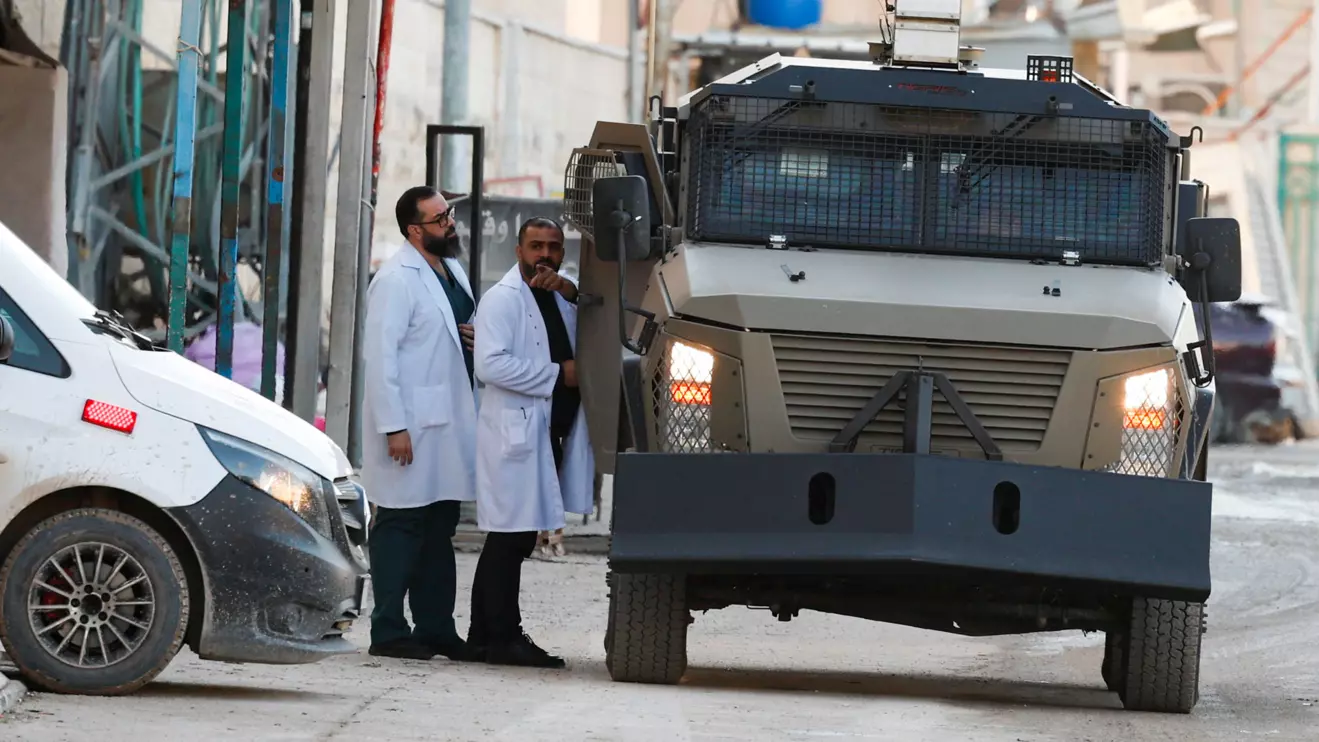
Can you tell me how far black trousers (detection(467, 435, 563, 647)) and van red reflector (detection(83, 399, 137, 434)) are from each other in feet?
8.89

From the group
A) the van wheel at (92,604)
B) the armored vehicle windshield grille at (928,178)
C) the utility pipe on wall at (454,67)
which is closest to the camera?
the van wheel at (92,604)

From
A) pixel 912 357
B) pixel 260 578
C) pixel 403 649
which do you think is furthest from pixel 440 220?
pixel 260 578

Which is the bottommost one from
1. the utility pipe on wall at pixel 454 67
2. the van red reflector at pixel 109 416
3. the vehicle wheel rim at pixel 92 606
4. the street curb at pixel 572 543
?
the street curb at pixel 572 543

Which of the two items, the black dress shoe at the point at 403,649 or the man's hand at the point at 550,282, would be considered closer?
the black dress shoe at the point at 403,649

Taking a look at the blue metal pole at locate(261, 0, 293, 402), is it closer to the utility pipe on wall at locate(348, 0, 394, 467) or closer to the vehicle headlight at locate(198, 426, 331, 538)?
the utility pipe on wall at locate(348, 0, 394, 467)

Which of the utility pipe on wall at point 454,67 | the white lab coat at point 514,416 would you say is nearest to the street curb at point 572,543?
the white lab coat at point 514,416

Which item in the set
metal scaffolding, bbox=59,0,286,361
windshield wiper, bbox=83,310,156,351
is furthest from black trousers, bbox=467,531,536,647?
metal scaffolding, bbox=59,0,286,361

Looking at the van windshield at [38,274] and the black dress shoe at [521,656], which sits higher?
the van windshield at [38,274]

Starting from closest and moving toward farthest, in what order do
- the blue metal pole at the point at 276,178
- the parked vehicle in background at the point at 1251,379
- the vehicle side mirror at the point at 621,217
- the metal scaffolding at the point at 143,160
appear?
1. the vehicle side mirror at the point at 621,217
2. the blue metal pole at the point at 276,178
3. the metal scaffolding at the point at 143,160
4. the parked vehicle in background at the point at 1251,379

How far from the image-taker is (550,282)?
11.4 m

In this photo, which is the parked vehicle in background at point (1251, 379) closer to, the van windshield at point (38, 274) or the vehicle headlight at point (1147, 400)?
the vehicle headlight at point (1147, 400)

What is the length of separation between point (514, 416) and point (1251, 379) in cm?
2628

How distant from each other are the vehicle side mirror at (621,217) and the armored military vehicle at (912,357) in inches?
0.4

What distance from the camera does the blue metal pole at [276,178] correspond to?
15742 mm
